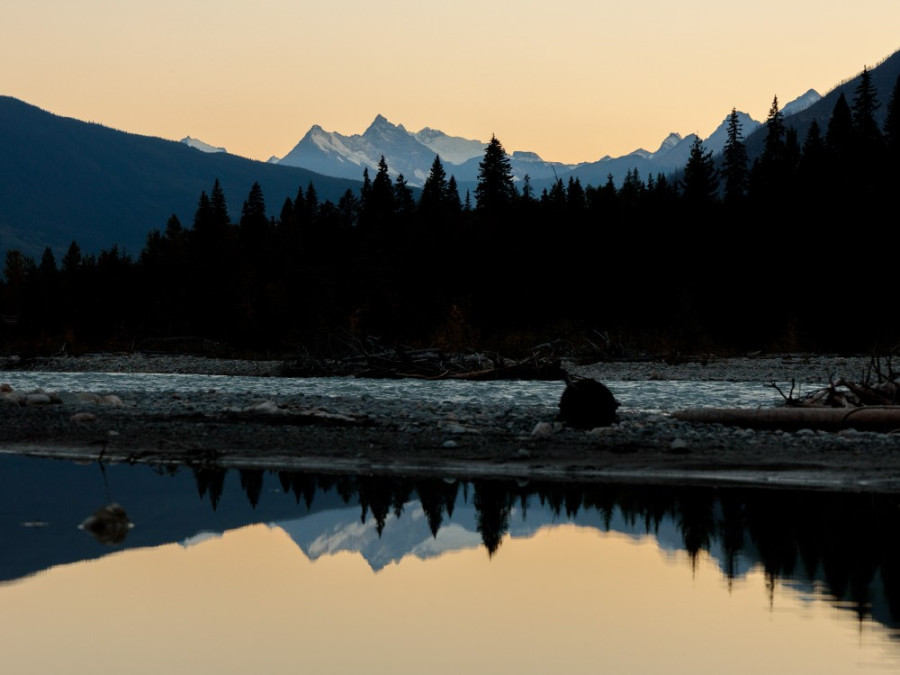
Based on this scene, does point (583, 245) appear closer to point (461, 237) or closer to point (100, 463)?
point (461, 237)

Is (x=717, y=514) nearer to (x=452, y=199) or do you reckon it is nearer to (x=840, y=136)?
(x=840, y=136)

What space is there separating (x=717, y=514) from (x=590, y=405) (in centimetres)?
829

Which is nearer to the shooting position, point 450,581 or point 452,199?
point 450,581

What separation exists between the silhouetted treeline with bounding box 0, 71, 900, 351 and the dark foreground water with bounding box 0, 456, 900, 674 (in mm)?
40829

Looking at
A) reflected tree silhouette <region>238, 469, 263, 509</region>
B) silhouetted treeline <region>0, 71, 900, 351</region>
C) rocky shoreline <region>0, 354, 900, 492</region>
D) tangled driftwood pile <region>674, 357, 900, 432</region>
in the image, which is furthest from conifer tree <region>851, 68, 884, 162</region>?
reflected tree silhouette <region>238, 469, 263, 509</region>

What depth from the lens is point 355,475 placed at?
15.0 metres

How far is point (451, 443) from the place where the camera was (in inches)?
696

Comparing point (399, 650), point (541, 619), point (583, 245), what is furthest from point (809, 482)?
point (583, 245)

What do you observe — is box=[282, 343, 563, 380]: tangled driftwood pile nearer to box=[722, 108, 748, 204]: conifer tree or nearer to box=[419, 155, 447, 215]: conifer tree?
box=[419, 155, 447, 215]: conifer tree

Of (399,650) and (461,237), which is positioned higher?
(461,237)

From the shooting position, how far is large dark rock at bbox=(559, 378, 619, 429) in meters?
19.8

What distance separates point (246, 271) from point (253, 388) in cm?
5457

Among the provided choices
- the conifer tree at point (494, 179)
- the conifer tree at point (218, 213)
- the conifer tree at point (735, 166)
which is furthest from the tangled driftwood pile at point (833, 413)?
the conifer tree at point (218, 213)

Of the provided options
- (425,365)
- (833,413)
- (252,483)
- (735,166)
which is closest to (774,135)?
(735,166)
